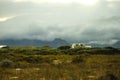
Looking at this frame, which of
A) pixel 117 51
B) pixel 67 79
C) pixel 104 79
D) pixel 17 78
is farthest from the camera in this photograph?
pixel 117 51

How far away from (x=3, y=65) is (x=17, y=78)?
1799cm

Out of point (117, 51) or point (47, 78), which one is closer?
point (47, 78)

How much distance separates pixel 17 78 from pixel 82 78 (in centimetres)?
649

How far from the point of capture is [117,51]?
390 feet

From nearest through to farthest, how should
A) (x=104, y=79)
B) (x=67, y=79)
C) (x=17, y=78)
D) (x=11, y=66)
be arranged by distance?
(x=104, y=79)
(x=67, y=79)
(x=17, y=78)
(x=11, y=66)

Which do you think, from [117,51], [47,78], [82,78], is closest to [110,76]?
[82,78]

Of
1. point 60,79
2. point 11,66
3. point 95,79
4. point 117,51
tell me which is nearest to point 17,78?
point 60,79

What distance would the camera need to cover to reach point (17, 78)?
30.6m

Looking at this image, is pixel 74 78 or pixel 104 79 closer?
pixel 104 79

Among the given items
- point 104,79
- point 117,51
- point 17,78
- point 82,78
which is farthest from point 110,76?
point 117,51

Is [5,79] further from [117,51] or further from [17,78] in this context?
[117,51]

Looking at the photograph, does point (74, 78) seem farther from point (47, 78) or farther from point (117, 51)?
point (117, 51)

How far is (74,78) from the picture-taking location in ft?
96.4

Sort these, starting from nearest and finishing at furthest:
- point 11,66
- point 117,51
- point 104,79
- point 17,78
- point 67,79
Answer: point 104,79
point 67,79
point 17,78
point 11,66
point 117,51
